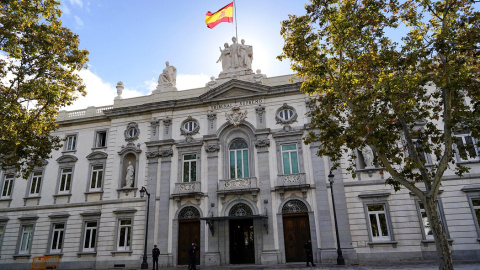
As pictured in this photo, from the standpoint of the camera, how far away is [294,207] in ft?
71.9

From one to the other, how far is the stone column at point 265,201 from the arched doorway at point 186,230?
4.77 m

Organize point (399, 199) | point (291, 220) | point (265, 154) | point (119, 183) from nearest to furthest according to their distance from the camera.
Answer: point (399, 199) → point (291, 220) → point (265, 154) → point (119, 183)

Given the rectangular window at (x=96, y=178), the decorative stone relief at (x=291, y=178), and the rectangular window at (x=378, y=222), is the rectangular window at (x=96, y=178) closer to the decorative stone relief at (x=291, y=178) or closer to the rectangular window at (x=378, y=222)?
the decorative stone relief at (x=291, y=178)

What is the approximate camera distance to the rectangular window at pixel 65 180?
2678 centimetres

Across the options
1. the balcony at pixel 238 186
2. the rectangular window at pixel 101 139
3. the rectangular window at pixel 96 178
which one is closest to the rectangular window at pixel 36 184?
the rectangular window at pixel 96 178

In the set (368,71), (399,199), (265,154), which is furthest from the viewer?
(265,154)

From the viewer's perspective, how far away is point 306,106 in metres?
23.8

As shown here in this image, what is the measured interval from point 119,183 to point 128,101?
749cm

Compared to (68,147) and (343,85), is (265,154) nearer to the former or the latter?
(343,85)

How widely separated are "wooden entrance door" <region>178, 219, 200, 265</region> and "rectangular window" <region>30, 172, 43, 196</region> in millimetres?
13739

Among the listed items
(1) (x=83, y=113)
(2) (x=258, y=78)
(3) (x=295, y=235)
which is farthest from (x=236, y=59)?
(1) (x=83, y=113)

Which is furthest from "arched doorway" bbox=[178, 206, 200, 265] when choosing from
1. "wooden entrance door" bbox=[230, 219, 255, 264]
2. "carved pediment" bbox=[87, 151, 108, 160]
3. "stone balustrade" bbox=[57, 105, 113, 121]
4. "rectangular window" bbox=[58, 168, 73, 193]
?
"stone balustrade" bbox=[57, 105, 113, 121]

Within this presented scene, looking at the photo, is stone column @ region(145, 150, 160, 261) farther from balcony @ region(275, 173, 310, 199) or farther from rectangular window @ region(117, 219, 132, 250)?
balcony @ region(275, 173, 310, 199)

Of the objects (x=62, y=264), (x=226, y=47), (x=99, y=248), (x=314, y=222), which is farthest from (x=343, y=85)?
(x=62, y=264)
